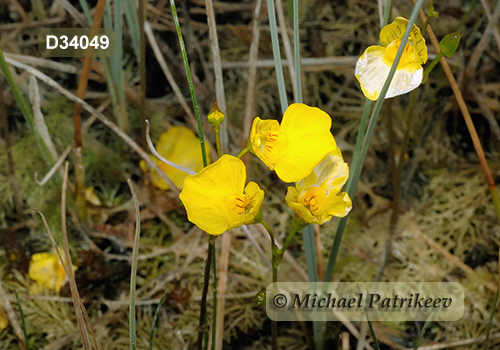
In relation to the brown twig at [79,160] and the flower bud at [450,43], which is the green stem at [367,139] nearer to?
the flower bud at [450,43]

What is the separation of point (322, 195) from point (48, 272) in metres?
0.65

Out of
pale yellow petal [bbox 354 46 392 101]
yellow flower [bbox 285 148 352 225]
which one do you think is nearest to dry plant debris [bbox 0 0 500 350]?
pale yellow petal [bbox 354 46 392 101]

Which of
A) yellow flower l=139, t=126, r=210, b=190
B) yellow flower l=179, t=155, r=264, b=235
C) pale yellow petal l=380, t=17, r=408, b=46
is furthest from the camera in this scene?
yellow flower l=139, t=126, r=210, b=190

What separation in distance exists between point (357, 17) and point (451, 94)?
34 cm

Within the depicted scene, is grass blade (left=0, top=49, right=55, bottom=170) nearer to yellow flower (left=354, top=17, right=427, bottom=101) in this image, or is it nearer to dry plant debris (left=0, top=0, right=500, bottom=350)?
dry plant debris (left=0, top=0, right=500, bottom=350)

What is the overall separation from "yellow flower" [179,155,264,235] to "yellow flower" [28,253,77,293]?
51cm

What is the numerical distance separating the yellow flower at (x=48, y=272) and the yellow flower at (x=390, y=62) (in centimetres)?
72

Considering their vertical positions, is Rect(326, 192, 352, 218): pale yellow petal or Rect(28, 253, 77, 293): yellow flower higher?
Rect(28, 253, 77, 293): yellow flower

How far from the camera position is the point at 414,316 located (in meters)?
0.82

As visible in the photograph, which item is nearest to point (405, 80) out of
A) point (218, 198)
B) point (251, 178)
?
point (218, 198)

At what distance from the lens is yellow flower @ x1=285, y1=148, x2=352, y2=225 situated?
0.52 metres

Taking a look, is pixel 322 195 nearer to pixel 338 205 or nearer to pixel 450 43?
pixel 338 205

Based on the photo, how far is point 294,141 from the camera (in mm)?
541

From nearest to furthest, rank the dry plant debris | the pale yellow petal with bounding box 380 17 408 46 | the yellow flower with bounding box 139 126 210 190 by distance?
the pale yellow petal with bounding box 380 17 408 46 → the dry plant debris → the yellow flower with bounding box 139 126 210 190
